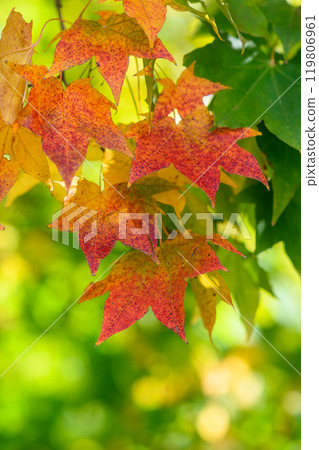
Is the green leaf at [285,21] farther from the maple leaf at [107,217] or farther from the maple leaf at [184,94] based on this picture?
A: the maple leaf at [107,217]

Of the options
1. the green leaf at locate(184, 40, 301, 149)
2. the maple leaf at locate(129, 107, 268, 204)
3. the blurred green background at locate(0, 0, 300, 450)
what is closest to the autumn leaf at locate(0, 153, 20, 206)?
the maple leaf at locate(129, 107, 268, 204)

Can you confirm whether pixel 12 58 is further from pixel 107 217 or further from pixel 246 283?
pixel 246 283

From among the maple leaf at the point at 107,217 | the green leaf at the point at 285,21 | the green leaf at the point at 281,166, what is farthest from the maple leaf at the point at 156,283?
the green leaf at the point at 285,21

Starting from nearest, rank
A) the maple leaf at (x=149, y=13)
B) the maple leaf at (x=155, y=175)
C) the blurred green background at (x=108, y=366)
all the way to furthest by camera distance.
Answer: the maple leaf at (x=149, y=13) → the maple leaf at (x=155, y=175) → the blurred green background at (x=108, y=366)

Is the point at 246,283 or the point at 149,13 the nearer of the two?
the point at 149,13

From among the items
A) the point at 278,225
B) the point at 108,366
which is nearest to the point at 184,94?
the point at 278,225

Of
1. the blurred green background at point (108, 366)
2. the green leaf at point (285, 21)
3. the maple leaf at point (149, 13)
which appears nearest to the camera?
the maple leaf at point (149, 13)
